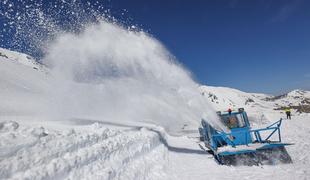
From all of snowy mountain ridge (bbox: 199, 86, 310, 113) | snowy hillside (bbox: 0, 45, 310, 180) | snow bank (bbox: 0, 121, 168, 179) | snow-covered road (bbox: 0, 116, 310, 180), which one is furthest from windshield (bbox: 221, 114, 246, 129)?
snowy mountain ridge (bbox: 199, 86, 310, 113)

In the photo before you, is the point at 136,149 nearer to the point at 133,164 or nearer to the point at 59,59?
the point at 133,164

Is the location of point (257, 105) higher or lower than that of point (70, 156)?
higher

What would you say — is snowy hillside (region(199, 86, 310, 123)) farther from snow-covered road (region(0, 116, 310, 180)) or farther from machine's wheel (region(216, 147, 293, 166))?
snow-covered road (region(0, 116, 310, 180))

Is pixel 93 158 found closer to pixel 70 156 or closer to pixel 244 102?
pixel 70 156

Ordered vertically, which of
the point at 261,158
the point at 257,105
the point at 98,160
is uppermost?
the point at 257,105

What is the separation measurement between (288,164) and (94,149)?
20.5 feet

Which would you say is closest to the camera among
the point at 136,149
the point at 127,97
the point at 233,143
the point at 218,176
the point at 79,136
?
the point at 79,136

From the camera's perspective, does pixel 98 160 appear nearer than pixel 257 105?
Yes

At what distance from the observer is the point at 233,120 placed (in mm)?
12828

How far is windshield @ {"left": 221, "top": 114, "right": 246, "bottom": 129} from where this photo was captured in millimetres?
12687

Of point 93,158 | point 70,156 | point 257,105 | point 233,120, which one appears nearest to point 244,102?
point 257,105

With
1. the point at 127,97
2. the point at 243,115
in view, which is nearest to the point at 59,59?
the point at 127,97

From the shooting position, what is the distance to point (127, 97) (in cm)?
2730

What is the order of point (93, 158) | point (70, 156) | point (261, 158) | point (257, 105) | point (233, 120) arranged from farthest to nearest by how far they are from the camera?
point (257, 105) < point (233, 120) < point (261, 158) < point (93, 158) < point (70, 156)
